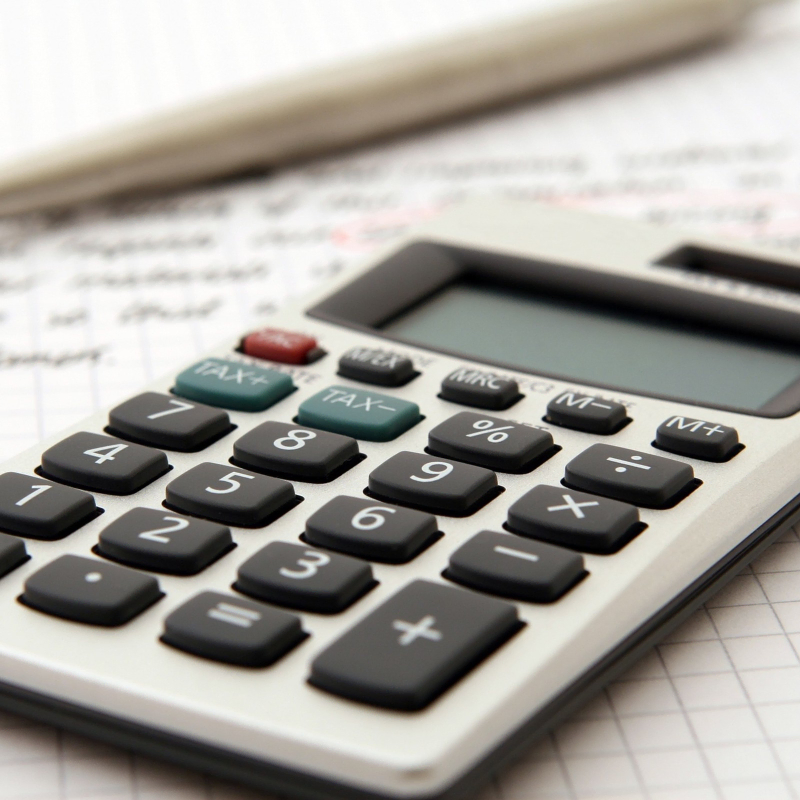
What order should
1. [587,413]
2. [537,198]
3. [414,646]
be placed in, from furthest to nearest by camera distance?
[537,198] < [587,413] < [414,646]

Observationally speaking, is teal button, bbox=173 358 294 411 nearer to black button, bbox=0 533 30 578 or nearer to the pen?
black button, bbox=0 533 30 578

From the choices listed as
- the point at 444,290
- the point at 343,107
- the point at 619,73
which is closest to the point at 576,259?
the point at 444,290

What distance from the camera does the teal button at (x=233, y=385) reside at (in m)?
0.43

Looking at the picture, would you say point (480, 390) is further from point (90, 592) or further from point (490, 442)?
point (90, 592)

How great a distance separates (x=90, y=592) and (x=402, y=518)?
0.09 m

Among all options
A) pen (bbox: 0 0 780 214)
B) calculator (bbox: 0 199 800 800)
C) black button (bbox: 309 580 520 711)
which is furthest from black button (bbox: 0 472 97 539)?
pen (bbox: 0 0 780 214)

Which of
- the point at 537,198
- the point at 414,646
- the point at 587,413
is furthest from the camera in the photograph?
the point at 537,198

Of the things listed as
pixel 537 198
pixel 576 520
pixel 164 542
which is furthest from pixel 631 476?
pixel 537 198

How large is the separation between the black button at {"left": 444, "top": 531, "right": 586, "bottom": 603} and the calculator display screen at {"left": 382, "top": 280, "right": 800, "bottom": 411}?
11 cm

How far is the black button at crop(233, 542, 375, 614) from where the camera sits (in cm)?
32

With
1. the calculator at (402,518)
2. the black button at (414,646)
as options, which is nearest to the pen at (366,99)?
the calculator at (402,518)

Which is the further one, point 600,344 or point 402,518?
point 600,344

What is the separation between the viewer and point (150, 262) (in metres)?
0.66

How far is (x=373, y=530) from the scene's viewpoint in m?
0.35
